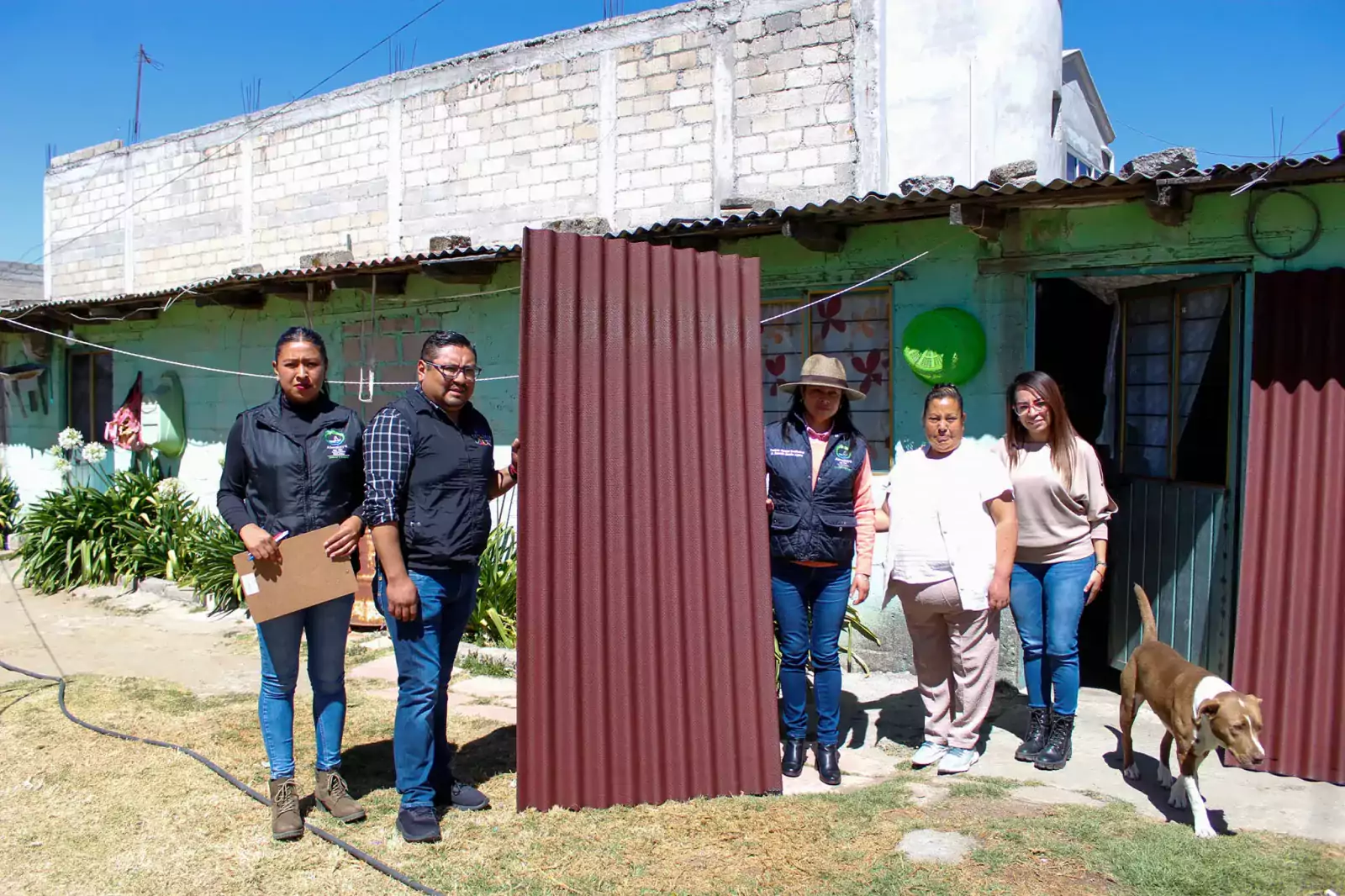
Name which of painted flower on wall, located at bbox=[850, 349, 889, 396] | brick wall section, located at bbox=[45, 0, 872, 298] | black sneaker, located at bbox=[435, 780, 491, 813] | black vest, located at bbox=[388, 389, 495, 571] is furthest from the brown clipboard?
brick wall section, located at bbox=[45, 0, 872, 298]

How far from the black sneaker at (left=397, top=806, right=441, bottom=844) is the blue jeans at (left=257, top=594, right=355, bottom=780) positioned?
1.53 feet

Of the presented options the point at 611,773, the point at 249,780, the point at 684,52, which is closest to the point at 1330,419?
the point at 611,773

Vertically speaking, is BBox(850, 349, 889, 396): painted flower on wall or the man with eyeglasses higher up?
BBox(850, 349, 889, 396): painted flower on wall

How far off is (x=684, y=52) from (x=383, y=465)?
730cm

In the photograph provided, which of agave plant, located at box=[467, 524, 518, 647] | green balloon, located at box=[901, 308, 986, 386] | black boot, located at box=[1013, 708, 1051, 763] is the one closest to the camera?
black boot, located at box=[1013, 708, 1051, 763]

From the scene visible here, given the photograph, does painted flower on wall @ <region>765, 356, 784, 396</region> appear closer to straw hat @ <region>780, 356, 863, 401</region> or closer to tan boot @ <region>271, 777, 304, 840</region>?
straw hat @ <region>780, 356, 863, 401</region>

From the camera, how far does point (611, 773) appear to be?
4.05m

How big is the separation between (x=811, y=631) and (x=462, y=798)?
1648 mm

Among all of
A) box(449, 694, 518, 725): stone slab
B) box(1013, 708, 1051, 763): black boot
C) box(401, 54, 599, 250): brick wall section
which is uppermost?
box(401, 54, 599, 250): brick wall section

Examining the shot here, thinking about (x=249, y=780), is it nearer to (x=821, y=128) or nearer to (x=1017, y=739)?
(x=1017, y=739)

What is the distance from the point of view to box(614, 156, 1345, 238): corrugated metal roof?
4652 mm

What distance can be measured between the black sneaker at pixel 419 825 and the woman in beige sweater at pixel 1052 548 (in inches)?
105

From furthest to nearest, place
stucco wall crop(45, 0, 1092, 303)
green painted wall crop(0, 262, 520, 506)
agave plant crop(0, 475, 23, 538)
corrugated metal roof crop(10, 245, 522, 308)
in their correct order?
1. agave plant crop(0, 475, 23, 538)
2. stucco wall crop(45, 0, 1092, 303)
3. green painted wall crop(0, 262, 520, 506)
4. corrugated metal roof crop(10, 245, 522, 308)

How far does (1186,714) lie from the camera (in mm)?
3881
